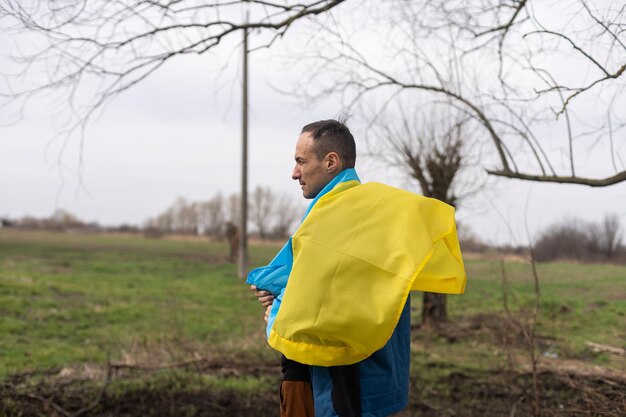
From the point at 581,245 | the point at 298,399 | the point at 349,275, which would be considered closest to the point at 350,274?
the point at 349,275

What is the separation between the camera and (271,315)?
2.21m

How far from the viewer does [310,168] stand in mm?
2359

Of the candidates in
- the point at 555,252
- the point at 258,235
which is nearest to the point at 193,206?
the point at 258,235

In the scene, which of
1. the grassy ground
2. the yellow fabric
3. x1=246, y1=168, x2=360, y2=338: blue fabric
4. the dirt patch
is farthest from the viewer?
the grassy ground

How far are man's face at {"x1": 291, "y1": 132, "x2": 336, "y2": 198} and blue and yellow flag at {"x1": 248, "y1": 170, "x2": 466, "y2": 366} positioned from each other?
0.21m

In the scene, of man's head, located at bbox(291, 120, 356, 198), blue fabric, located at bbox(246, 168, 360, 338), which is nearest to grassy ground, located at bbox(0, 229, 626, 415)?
blue fabric, located at bbox(246, 168, 360, 338)

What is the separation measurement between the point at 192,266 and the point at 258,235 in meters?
8.92

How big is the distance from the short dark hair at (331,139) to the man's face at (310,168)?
0.02m

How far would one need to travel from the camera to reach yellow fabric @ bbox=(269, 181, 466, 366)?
6.55 feet

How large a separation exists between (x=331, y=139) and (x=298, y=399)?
101cm

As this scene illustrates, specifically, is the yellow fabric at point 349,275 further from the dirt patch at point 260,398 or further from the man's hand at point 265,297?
the dirt patch at point 260,398

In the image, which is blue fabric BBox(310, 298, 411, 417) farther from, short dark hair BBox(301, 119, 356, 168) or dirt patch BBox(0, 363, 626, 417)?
dirt patch BBox(0, 363, 626, 417)

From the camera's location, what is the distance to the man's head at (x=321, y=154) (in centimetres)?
235

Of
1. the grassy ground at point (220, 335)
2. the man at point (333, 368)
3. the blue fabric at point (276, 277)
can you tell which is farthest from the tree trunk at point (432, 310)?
the blue fabric at point (276, 277)
